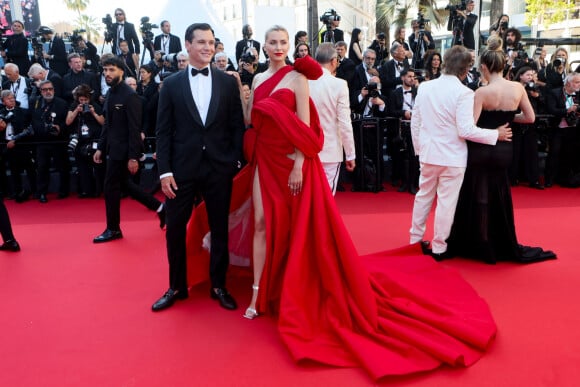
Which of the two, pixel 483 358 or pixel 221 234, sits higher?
pixel 221 234

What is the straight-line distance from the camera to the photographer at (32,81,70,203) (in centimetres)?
685

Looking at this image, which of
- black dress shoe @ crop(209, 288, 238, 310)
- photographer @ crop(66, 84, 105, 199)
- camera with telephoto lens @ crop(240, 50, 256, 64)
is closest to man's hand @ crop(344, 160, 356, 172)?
black dress shoe @ crop(209, 288, 238, 310)

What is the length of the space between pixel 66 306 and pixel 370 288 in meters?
1.96

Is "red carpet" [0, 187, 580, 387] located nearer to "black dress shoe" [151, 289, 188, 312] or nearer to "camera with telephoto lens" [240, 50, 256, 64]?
"black dress shoe" [151, 289, 188, 312]

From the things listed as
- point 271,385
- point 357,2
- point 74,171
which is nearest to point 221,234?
point 271,385

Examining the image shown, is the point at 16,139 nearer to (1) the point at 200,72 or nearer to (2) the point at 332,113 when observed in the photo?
(2) the point at 332,113

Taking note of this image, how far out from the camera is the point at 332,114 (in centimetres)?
422

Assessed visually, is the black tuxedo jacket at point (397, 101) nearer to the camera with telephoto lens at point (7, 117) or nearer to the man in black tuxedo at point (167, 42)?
the man in black tuxedo at point (167, 42)

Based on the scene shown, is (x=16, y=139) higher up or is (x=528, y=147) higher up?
(x=16, y=139)

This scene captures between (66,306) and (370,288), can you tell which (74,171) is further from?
(370,288)

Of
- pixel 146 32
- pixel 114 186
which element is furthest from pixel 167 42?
pixel 114 186

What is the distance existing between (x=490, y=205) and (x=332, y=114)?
1.45 meters

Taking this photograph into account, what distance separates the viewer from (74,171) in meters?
7.52

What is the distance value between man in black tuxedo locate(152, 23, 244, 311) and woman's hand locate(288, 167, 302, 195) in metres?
0.37
